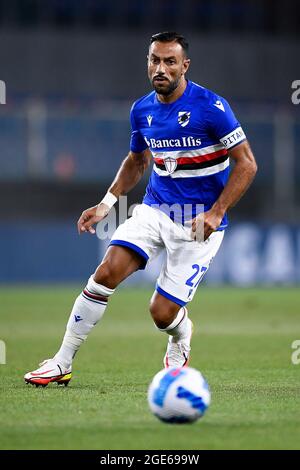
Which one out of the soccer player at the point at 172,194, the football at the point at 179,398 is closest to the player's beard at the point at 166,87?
the soccer player at the point at 172,194

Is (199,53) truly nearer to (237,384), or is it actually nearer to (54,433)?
(237,384)

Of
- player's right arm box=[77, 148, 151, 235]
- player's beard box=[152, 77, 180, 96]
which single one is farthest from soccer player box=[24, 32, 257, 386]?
player's right arm box=[77, 148, 151, 235]

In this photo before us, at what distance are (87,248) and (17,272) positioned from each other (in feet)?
4.99

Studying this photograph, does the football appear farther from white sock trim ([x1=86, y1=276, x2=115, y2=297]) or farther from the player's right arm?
the player's right arm

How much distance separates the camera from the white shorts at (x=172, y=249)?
7.41 meters

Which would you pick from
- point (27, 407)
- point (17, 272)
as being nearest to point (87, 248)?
point (17, 272)

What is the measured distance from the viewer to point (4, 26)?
2594cm

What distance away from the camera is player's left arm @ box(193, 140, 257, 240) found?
6.95m

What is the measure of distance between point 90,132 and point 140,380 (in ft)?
46.3

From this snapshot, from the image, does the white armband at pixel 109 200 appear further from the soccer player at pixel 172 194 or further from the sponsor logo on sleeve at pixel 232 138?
the sponsor logo on sleeve at pixel 232 138

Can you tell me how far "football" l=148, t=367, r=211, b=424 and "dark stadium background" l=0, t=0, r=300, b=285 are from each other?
14.6 m

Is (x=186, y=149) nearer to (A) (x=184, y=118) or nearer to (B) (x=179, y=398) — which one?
(A) (x=184, y=118)

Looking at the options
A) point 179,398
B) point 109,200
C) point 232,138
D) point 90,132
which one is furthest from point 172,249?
point 90,132

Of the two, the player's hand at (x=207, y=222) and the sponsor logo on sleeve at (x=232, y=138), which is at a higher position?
the sponsor logo on sleeve at (x=232, y=138)
